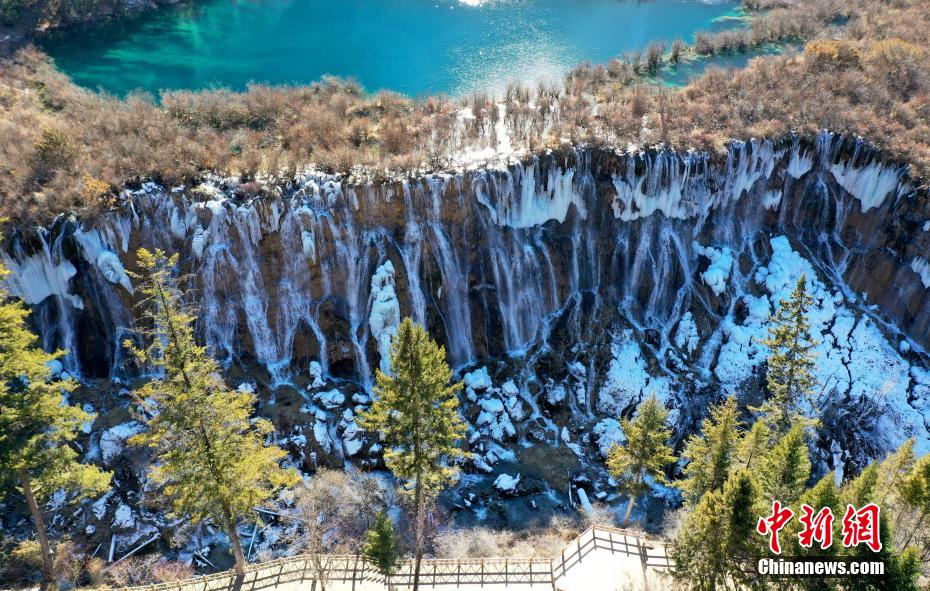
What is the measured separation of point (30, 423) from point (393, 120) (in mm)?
26322

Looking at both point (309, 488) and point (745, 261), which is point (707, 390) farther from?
point (309, 488)

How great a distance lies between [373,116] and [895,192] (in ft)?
102

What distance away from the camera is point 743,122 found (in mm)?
40625

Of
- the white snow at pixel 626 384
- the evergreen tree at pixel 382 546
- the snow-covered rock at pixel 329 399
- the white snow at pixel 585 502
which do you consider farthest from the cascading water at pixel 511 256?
the evergreen tree at pixel 382 546

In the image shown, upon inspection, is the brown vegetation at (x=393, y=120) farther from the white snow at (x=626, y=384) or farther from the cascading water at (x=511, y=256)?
the white snow at (x=626, y=384)

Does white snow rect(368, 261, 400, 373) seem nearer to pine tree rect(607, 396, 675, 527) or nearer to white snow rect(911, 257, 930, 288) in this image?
pine tree rect(607, 396, 675, 527)

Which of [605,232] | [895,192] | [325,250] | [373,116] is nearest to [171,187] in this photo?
[325,250]

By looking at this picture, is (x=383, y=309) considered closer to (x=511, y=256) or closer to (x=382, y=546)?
(x=511, y=256)

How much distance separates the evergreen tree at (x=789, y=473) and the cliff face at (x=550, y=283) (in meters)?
10.4

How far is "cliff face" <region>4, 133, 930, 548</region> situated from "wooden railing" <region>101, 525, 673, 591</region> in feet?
20.1

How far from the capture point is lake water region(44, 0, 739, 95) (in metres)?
55.0

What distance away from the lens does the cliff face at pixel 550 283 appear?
32500mm

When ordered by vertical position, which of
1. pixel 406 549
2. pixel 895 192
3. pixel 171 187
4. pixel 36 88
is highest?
pixel 36 88

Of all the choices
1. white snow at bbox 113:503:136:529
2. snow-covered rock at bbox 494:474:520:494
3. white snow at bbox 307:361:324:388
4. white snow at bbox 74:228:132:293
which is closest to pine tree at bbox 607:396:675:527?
snow-covered rock at bbox 494:474:520:494
